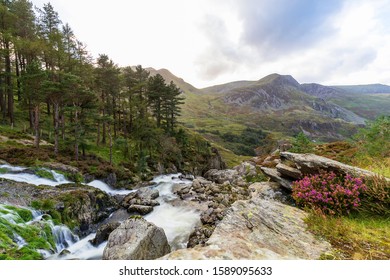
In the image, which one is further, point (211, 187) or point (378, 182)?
point (211, 187)

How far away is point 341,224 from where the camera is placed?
247 inches

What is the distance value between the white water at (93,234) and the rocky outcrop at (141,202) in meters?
0.71

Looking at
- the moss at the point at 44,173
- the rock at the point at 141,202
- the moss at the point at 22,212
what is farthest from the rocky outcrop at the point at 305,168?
the moss at the point at 44,173

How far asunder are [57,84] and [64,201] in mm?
17443

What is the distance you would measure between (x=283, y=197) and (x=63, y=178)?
22.2 metres

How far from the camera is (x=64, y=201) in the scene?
640 inches

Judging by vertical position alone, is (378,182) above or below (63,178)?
above

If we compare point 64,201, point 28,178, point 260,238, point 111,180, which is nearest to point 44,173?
point 28,178

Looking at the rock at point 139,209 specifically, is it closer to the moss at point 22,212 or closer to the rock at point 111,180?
the rock at point 111,180

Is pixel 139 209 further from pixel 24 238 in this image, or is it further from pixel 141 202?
pixel 24 238

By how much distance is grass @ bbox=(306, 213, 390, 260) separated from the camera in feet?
16.5

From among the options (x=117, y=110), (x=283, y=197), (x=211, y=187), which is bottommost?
(x=211, y=187)

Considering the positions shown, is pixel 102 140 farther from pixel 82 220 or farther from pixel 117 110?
pixel 82 220

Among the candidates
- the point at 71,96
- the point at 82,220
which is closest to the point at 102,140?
the point at 71,96
